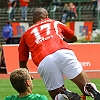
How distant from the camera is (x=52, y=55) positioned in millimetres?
8039

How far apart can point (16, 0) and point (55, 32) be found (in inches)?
1165

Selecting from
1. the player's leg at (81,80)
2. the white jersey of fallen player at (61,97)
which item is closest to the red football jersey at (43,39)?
the player's leg at (81,80)

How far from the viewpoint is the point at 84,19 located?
121 ft

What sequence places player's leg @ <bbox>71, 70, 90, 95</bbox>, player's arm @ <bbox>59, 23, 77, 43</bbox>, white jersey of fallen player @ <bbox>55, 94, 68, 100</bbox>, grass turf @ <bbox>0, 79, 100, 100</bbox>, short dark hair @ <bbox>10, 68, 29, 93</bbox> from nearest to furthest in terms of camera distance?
short dark hair @ <bbox>10, 68, 29, 93</bbox> < white jersey of fallen player @ <bbox>55, 94, 68, 100</bbox> < player's leg @ <bbox>71, 70, 90, 95</bbox> < player's arm @ <bbox>59, 23, 77, 43</bbox> < grass turf @ <bbox>0, 79, 100, 100</bbox>

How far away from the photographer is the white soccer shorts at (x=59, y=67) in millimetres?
7973

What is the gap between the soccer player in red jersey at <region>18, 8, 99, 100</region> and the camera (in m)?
7.98

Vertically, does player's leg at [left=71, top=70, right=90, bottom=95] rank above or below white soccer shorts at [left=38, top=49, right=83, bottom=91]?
below

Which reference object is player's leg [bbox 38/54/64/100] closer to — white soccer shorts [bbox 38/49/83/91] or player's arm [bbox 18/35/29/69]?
white soccer shorts [bbox 38/49/83/91]

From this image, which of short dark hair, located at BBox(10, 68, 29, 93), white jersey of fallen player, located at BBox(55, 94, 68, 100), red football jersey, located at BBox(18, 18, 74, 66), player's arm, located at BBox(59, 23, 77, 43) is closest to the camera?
short dark hair, located at BBox(10, 68, 29, 93)

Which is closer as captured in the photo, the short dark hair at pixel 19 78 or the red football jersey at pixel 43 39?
the short dark hair at pixel 19 78

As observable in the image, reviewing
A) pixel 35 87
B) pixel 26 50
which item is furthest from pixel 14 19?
pixel 26 50

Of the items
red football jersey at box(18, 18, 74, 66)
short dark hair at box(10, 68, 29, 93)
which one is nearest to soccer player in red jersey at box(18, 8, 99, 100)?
red football jersey at box(18, 18, 74, 66)

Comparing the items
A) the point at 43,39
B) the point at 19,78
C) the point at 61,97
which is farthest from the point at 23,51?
the point at 19,78

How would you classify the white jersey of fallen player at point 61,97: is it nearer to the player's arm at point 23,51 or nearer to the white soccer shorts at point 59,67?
the white soccer shorts at point 59,67
